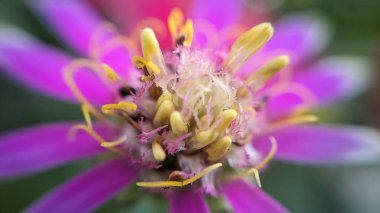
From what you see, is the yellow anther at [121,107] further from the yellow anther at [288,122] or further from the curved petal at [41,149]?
the yellow anther at [288,122]

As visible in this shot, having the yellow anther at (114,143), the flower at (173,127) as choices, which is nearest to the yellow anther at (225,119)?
the flower at (173,127)

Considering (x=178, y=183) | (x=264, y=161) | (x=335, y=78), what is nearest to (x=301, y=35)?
(x=335, y=78)

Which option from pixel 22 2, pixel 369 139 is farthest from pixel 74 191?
pixel 22 2

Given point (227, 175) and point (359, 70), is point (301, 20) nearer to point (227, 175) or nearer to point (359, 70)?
point (359, 70)

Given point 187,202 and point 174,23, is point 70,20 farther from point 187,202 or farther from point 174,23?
point 187,202

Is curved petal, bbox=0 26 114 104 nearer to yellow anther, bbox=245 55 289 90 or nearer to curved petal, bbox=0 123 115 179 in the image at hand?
curved petal, bbox=0 123 115 179
